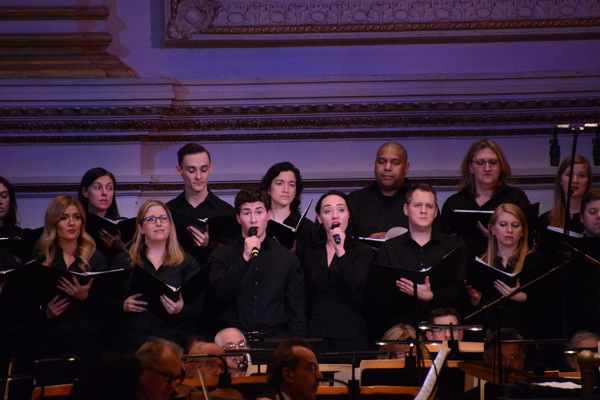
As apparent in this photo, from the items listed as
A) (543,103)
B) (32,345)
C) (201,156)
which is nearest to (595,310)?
(543,103)

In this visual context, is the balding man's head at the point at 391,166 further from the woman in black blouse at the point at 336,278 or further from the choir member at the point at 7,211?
the choir member at the point at 7,211

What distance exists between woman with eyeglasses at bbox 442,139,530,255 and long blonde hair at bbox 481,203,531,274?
207 mm

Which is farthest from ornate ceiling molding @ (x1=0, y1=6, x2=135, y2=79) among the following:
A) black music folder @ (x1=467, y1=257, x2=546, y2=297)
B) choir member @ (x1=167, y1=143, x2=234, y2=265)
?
black music folder @ (x1=467, y1=257, x2=546, y2=297)

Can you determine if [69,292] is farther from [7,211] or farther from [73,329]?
[7,211]

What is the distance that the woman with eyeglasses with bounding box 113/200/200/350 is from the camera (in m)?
4.82

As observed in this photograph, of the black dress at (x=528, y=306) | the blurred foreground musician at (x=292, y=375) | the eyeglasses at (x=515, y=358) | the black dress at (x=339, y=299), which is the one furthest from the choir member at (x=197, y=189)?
the blurred foreground musician at (x=292, y=375)

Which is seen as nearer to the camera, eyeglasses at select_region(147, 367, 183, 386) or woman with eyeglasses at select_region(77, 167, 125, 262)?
eyeglasses at select_region(147, 367, 183, 386)

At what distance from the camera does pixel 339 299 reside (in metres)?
4.98

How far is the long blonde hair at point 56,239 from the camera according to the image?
16.3 ft

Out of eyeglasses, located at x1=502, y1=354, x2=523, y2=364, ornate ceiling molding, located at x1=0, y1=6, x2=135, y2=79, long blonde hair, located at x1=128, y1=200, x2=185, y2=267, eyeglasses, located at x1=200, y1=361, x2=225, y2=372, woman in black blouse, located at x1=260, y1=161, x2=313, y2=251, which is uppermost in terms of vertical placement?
ornate ceiling molding, located at x1=0, y1=6, x2=135, y2=79

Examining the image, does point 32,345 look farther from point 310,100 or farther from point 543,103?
point 543,103

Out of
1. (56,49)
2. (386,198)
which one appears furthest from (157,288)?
(56,49)

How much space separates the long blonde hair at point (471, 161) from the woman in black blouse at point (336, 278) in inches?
27.5

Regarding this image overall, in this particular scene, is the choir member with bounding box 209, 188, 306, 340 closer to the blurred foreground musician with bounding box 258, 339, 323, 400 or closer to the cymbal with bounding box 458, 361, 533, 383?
the blurred foreground musician with bounding box 258, 339, 323, 400
